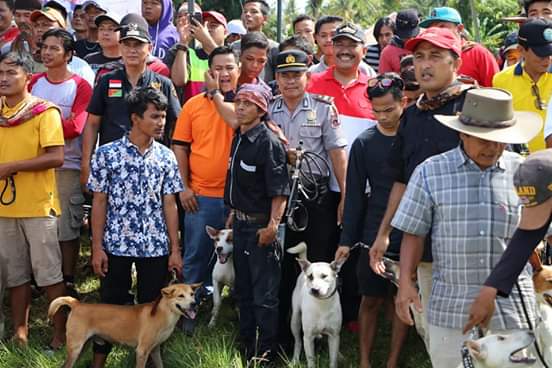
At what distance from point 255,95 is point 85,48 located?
3401mm

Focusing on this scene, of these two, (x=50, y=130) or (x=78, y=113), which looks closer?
Result: (x=50, y=130)

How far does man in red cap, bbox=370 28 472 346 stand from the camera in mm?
4535

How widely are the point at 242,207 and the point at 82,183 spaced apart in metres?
1.81

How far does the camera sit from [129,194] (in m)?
6.13

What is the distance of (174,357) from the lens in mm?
6285

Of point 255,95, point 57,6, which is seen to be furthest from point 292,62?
point 57,6

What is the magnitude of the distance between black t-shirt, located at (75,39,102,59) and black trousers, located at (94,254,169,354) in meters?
3.32

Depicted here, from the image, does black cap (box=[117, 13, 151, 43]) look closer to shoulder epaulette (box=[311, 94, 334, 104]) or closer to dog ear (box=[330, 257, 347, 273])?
shoulder epaulette (box=[311, 94, 334, 104])

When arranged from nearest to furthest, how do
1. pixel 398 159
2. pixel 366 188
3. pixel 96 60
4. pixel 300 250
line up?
1. pixel 398 159
2. pixel 366 188
3. pixel 300 250
4. pixel 96 60

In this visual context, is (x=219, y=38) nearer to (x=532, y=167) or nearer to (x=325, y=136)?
(x=325, y=136)

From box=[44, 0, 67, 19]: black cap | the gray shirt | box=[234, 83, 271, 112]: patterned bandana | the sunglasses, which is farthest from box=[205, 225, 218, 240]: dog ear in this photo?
box=[44, 0, 67, 19]: black cap

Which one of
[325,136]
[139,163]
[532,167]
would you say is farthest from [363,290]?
[532,167]

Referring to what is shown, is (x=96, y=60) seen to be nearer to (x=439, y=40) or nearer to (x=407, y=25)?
(x=407, y=25)

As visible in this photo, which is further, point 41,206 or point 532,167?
point 41,206
